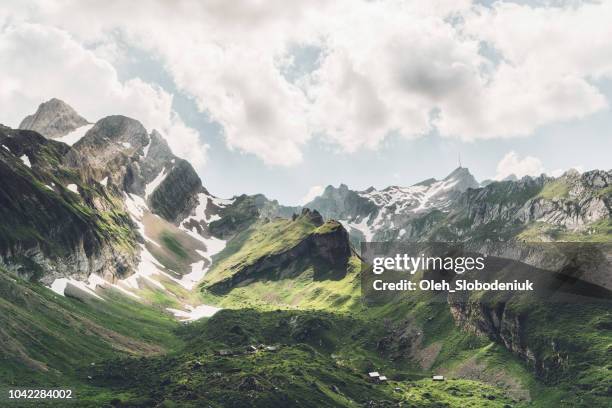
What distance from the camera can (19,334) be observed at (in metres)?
196

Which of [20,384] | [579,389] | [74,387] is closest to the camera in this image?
[20,384]

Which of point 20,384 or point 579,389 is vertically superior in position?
point 579,389

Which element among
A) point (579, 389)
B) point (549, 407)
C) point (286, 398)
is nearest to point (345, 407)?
point (286, 398)

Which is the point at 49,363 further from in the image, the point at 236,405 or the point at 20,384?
the point at 236,405

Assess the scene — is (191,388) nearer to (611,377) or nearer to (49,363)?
(49,363)

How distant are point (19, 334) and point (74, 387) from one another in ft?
109

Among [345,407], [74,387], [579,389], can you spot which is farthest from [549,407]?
[74,387]

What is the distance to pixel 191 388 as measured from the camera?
19438 cm

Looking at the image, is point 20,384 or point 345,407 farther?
point 345,407

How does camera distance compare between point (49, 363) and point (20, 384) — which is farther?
point (49, 363)

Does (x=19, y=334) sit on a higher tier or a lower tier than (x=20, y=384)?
higher

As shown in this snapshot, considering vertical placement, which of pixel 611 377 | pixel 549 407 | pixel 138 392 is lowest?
pixel 138 392

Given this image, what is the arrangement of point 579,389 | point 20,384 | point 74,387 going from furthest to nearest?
point 579,389 → point 74,387 → point 20,384

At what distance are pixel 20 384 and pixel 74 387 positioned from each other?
1888 centimetres
